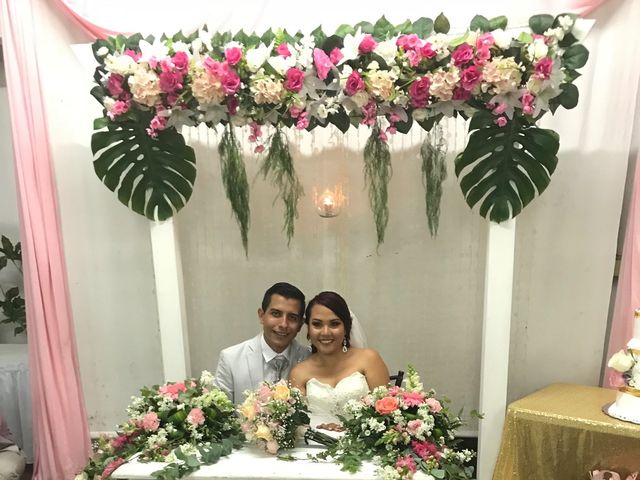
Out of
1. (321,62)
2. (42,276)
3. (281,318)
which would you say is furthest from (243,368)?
(321,62)

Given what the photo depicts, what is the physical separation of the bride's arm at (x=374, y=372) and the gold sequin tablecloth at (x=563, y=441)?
56 cm

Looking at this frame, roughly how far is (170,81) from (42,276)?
1132mm

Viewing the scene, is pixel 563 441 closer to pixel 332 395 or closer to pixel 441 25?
pixel 332 395

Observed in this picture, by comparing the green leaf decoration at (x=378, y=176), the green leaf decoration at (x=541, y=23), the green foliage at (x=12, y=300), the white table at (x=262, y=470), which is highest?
the green leaf decoration at (x=541, y=23)

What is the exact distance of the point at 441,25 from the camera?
2.20 meters

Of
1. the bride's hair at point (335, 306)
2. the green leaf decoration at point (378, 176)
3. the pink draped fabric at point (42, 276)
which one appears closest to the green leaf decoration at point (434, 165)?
the green leaf decoration at point (378, 176)

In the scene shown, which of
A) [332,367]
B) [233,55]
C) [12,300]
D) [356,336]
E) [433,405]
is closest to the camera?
[433,405]

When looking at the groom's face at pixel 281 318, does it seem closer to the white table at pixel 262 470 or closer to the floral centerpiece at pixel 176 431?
the floral centerpiece at pixel 176 431

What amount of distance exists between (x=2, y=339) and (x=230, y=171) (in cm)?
207

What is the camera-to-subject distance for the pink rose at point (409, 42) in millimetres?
2174

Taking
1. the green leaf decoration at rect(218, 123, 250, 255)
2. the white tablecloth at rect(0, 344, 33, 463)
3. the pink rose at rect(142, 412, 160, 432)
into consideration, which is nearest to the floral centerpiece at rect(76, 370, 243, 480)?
the pink rose at rect(142, 412, 160, 432)

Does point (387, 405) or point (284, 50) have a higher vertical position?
point (284, 50)

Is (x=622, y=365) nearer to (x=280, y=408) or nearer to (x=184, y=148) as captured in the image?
(x=280, y=408)

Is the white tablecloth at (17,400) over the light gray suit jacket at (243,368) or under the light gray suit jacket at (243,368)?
under
